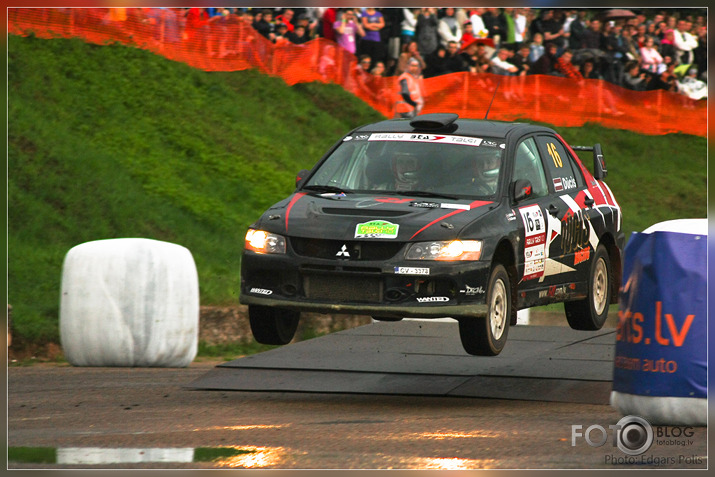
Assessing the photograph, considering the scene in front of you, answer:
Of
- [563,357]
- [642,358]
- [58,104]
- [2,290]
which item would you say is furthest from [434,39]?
[2,290]

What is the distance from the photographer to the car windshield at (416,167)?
10.1 m

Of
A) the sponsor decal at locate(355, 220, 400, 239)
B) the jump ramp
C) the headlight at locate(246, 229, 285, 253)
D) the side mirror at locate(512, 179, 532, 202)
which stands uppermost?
the side mirror at locate(512, 179, 532, 202)

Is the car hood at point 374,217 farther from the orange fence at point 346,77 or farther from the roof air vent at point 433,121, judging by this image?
the orange fence at point 346,77

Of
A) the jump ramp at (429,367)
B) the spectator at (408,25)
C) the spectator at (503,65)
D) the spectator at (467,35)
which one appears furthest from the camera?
the spectator at (503,65)

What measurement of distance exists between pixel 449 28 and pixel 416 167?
13.0 m

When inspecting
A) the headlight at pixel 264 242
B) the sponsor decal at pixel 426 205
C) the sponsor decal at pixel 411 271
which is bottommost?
the sponsor decal at pixel 411 271

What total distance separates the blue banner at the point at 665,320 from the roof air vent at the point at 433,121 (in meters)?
2.34

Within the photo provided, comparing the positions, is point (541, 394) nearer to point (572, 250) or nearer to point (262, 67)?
point (572, 250)

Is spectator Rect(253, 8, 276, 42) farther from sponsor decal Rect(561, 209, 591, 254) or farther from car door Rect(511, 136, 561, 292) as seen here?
car door Rect(511, 136, 561, 292)

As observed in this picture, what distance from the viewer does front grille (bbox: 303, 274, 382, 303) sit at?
360 inches

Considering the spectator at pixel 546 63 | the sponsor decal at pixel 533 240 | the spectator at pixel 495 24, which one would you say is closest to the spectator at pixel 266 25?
the spectator at pixel 495 24

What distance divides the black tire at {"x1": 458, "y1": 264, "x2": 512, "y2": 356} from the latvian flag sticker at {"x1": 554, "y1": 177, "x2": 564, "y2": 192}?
161 centimetres

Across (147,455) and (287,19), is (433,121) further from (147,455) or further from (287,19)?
(287,19)

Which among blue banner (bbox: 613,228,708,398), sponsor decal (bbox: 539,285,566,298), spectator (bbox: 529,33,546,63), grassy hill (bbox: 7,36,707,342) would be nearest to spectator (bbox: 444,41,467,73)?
Answer: spectator (bbox: 529,33,546,63)
